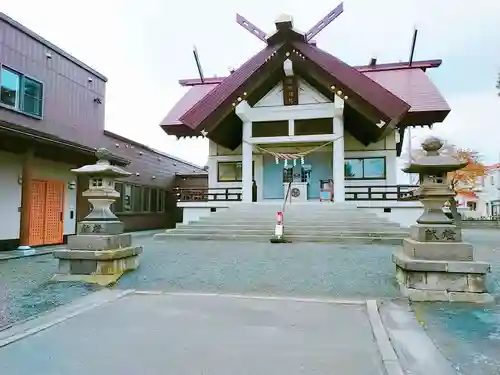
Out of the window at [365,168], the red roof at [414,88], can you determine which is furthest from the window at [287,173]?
the red roof at [414,88]

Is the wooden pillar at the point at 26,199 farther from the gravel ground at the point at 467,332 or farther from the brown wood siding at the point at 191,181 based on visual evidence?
the brown wood siding at the point at 191,181

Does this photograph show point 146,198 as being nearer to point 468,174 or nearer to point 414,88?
point 414,88

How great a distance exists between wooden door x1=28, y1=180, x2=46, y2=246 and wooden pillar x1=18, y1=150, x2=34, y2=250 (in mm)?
1251

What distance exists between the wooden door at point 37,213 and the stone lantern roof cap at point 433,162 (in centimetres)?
1061

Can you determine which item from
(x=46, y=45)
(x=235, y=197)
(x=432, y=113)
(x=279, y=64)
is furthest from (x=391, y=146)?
(x=46, y=45)

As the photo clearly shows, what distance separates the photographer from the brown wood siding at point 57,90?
11.8m

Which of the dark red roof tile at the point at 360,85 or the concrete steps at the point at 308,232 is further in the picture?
the dark red roof tile at the point at 360,85

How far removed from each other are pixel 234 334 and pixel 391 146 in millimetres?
15095

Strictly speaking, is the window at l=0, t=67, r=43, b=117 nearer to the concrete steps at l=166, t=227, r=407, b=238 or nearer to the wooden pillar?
the wooden pillar

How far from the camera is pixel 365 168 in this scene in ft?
58.2

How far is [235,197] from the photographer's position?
18.7 metres

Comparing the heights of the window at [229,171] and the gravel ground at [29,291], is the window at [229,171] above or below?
above

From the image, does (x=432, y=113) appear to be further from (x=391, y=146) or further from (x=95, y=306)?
(x=95, y=306)

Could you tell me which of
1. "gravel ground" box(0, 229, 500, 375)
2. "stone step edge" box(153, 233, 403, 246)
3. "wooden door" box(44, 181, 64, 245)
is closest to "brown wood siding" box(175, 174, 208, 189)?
"wooden door" box(44, 181, 64, 245)
